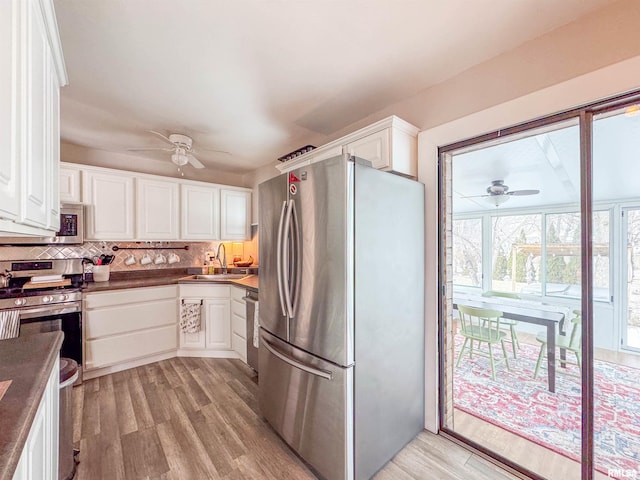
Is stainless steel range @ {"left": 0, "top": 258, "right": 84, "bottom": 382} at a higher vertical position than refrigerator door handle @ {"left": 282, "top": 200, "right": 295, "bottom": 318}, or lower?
lower

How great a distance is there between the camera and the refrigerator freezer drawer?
146 cm

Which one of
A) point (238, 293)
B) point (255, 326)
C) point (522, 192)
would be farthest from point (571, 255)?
point (238, 293)

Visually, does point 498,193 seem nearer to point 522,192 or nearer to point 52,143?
point 522,192

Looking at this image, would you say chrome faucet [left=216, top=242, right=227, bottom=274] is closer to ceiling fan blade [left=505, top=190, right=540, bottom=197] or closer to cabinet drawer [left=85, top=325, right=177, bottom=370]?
cabinet drawer [left=85, top=325, right=177, bottom=370]

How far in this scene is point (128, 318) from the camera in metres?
2.91

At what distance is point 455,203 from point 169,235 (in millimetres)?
3240

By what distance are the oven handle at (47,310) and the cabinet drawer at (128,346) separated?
0.38m

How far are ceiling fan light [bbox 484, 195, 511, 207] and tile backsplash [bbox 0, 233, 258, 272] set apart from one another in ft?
10.2

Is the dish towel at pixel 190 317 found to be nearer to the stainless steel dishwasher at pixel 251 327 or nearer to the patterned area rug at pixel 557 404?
the stainless steel dishwasher at pixel 251 327

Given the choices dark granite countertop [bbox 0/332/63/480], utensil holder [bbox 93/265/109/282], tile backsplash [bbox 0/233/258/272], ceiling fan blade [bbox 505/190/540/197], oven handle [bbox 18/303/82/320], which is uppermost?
ceiling fan blade [bbox 505/190/540/197]

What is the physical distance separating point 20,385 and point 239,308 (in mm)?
2164

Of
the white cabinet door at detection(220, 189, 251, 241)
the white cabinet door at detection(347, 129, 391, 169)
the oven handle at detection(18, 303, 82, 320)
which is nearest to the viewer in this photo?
the white cabinet door at detection(347, 129, 391, 169)

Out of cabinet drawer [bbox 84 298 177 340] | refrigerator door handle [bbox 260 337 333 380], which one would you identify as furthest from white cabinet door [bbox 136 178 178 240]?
refrigerator door handle [bbox 260 337 333 380]

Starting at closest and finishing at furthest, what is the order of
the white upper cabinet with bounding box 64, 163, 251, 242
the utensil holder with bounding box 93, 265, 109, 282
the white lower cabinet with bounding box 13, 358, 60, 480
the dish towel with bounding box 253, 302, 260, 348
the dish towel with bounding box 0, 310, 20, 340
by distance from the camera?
the white lower cabinet with bounding box 13, 358, 60, 480 < the dish towel with bounding box 0, 310, 20, 340 < the dish towel with bounding box 253, 302, 260, 348 < the white upper cabinet with bounding box 64, 163, 251, 242 < the utensil holder with bounding box 93, 265, 109, 282
